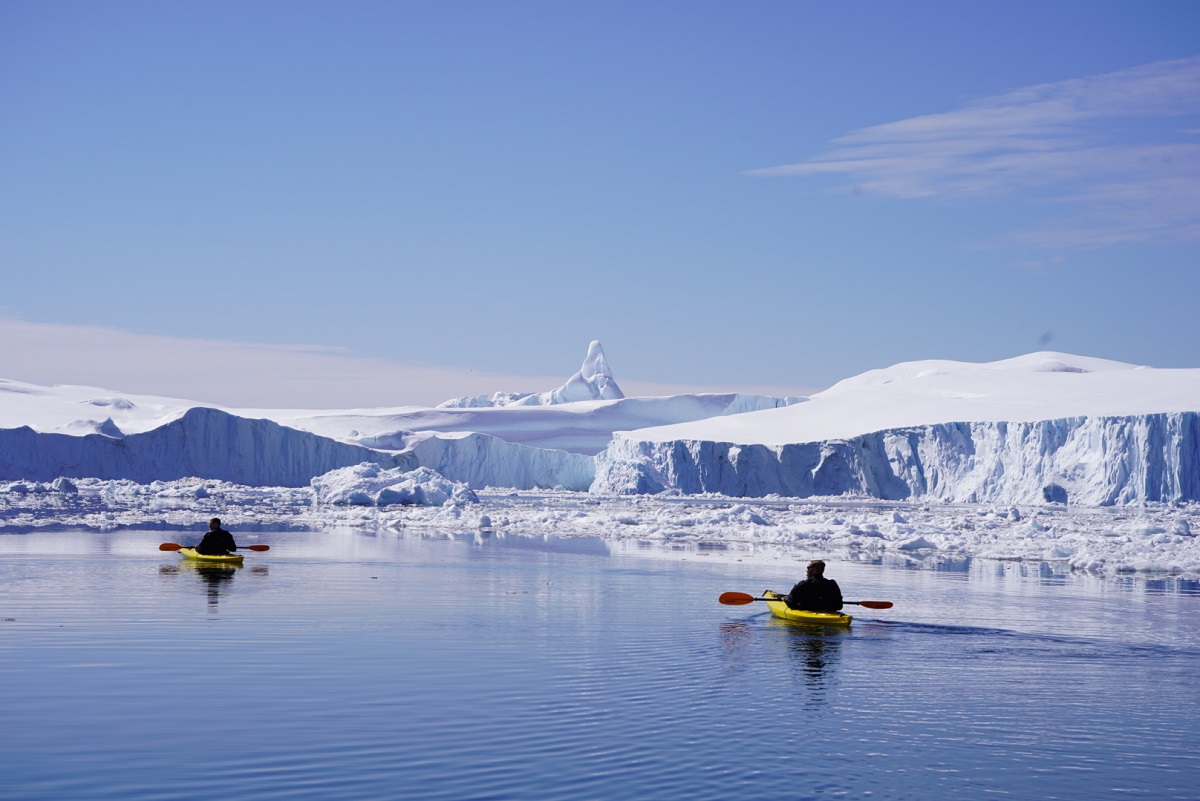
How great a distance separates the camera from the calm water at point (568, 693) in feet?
18.6

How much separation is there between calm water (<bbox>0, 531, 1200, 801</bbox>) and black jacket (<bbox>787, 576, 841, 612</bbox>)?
13.6 inches

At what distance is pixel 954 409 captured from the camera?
168 ft

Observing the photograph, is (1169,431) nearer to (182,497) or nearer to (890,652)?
(182,497)

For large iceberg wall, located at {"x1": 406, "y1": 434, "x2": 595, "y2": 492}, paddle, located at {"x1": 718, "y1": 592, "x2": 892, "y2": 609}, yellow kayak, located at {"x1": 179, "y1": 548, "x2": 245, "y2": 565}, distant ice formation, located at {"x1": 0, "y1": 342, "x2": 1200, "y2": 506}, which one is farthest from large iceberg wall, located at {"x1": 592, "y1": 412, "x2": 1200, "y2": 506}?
yellow kayak, located at {"x1": 179, "y1": 548, "x2": 245, "y2": 565}

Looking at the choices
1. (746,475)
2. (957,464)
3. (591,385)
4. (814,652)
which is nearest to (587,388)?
(591,385)

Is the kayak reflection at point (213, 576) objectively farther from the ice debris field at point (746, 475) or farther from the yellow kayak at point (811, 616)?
the ice debris field at point (746, 475)

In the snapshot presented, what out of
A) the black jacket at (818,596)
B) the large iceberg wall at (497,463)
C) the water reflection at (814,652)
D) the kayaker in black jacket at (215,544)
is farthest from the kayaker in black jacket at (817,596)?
the large iceberg wall at (497,463)

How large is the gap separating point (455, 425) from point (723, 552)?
194ft

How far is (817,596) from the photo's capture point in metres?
11.6

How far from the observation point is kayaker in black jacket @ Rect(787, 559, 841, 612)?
11.6 m

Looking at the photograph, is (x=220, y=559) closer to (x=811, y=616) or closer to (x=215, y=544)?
(x=215, y=544)

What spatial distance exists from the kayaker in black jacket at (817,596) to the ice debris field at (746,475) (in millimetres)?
8194

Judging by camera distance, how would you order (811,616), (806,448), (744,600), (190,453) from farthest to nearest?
(806,448), (190,453), (744,600), (811,616)

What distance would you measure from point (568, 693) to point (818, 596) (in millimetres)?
4615
